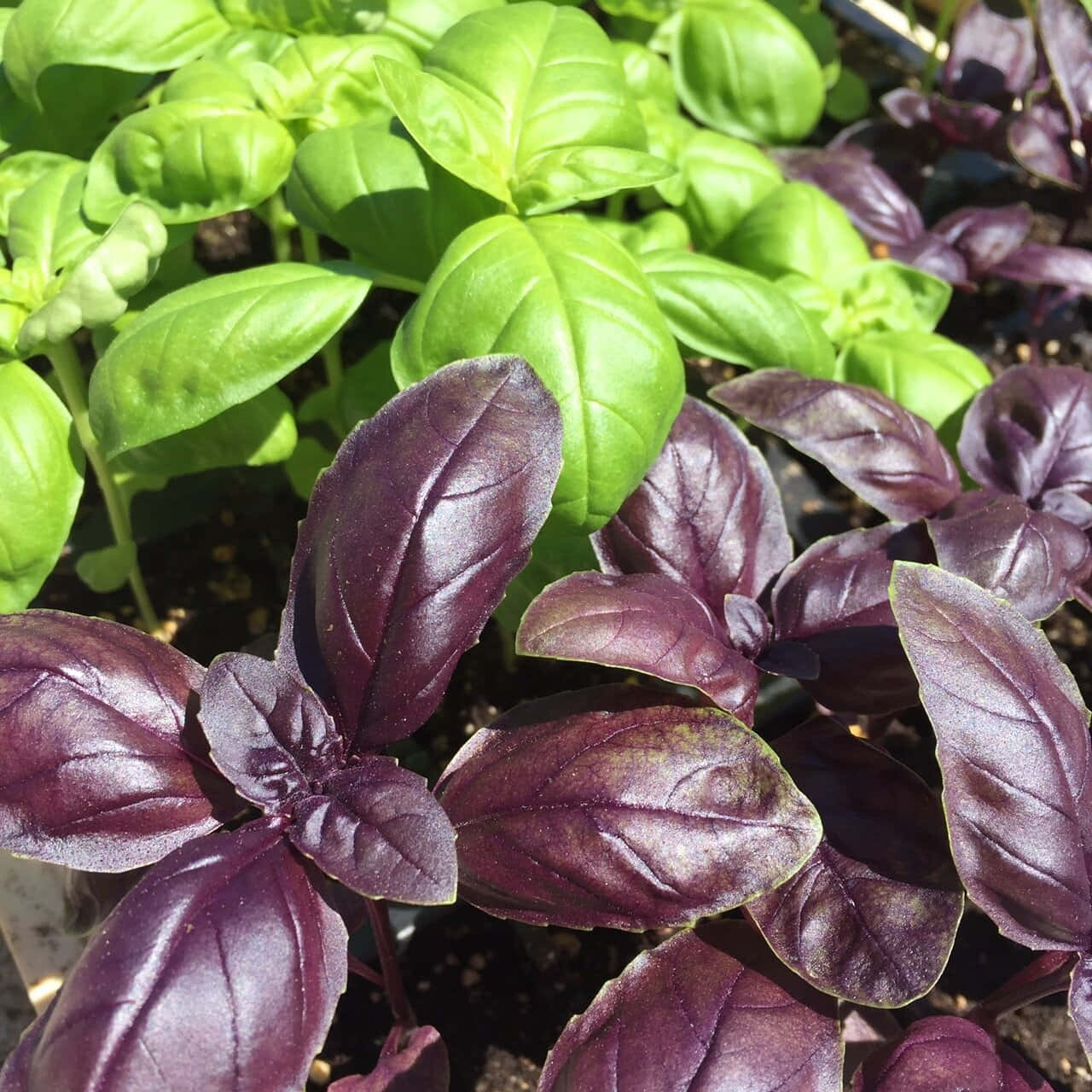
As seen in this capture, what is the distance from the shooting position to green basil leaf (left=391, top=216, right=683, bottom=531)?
754 mm

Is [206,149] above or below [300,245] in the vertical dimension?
above

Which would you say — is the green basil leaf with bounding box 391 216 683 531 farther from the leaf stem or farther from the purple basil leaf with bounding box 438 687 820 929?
the leaf stem

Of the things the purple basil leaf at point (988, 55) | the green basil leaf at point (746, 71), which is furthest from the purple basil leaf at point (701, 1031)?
the purple basil leaf at point (988, 55)

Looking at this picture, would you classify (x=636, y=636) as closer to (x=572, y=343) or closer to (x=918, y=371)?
(x=572, y=343)

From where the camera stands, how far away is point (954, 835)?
2.05 feet

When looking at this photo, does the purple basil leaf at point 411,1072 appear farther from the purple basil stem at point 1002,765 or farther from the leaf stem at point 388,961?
the purple basil stem at point 1002,765

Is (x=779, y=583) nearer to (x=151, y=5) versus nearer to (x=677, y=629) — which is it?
(x=677, y=629)

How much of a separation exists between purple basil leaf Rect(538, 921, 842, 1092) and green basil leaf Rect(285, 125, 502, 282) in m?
0.61

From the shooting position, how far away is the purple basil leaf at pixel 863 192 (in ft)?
4.62

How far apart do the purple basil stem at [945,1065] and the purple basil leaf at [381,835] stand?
0.34m

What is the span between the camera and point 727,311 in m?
0.94

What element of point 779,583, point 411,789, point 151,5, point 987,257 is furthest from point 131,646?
point 987,257

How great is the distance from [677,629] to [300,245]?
1006 mm

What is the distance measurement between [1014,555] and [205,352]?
64cm
